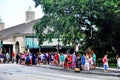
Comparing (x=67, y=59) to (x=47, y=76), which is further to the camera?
(x=67, y=59)

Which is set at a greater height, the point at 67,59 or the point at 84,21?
the point at 84,21

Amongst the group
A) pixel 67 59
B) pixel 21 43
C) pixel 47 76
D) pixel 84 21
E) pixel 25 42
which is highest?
pixel 84 21

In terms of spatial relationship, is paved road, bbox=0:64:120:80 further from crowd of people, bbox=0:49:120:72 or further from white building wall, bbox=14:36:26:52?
white building wall, bbox=14:36:26:52

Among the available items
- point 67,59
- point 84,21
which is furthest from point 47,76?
point 84,21

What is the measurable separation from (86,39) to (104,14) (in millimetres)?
8605

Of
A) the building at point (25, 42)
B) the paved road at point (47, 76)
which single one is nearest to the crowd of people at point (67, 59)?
the paved road at point (47, 76)

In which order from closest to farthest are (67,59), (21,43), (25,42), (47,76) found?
(47,76) → (67,59) → (25,42) → (21,43)

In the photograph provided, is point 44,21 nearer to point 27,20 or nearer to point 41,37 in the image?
point 41,37

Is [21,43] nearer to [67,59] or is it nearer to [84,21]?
[84,21]

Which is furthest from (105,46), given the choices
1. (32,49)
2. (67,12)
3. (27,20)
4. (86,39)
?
(27,20)

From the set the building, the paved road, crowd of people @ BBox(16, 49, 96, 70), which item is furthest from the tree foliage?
the building

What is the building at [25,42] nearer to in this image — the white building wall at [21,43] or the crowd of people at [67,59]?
the white building wall at [21,43]

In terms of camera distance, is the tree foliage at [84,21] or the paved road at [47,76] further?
the tree foliage at [84,21]

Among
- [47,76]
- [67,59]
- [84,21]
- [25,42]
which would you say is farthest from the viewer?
[25,42]
